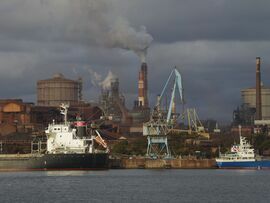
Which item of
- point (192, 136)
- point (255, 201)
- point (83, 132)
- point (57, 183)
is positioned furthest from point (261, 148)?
point (255, 201)

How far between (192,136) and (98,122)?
2965 centimetres

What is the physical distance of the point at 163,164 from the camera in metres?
120

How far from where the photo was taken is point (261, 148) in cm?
14838

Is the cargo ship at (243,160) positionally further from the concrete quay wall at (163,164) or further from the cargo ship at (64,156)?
the cargo ship at (64,156)

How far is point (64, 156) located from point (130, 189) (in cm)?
3247

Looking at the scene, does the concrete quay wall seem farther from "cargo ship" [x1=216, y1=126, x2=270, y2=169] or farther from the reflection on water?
the reflection on water

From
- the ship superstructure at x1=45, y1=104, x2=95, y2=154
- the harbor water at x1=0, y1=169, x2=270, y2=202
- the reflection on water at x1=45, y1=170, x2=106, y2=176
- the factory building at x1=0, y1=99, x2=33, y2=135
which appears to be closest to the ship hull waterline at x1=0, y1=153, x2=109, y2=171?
the reflection on water at x1=45, y1=170, x2=106, y2=176

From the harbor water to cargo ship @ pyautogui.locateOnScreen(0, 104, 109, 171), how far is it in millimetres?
12181

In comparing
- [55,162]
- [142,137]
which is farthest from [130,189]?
[142,137]

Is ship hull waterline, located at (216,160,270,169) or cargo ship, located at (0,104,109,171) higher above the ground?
cargo ship, located at (0,104,109,171)

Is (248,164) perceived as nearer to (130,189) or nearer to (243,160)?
(243,160)

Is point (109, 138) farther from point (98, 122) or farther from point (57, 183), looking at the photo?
point (57, 183)

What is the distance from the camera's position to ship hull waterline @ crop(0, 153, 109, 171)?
101m

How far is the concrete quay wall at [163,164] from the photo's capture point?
392 ft
